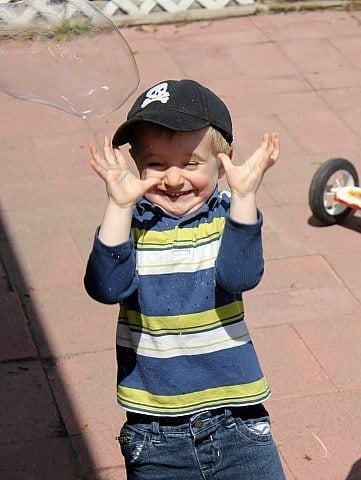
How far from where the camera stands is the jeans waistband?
3.07 metres

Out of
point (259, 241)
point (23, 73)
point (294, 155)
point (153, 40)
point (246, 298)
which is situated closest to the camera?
point (259, 241)

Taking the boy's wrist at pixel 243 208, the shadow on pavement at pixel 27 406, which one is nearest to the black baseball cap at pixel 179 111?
the boy's wrist at pixel 243 208

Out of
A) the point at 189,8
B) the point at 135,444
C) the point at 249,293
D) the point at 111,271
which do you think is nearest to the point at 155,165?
the point at 111,271

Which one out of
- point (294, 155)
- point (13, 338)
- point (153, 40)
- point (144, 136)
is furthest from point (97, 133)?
point (144, 136)

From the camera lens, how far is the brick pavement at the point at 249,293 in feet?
14.8

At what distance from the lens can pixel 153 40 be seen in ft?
28.9

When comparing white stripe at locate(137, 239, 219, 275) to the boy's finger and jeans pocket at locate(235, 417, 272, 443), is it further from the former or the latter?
jeans pocket at locate(235, 417, 272, 443)

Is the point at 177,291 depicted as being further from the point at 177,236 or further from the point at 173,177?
the point at 173,177

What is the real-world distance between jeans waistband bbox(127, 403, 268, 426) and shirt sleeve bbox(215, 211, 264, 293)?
0.36 m

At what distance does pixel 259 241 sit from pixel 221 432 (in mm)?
535

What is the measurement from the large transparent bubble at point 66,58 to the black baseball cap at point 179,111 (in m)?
0.35

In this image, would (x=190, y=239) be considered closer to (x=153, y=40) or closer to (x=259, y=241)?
(x=259, y=241)

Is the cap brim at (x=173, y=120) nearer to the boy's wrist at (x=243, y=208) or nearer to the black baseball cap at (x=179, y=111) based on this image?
the black baseball cap at (x=179, y=111)

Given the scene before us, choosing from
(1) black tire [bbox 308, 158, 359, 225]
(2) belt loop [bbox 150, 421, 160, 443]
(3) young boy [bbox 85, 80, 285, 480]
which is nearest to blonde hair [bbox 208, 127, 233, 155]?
(3) young boy [bbox 85, 80, 285, 480]
